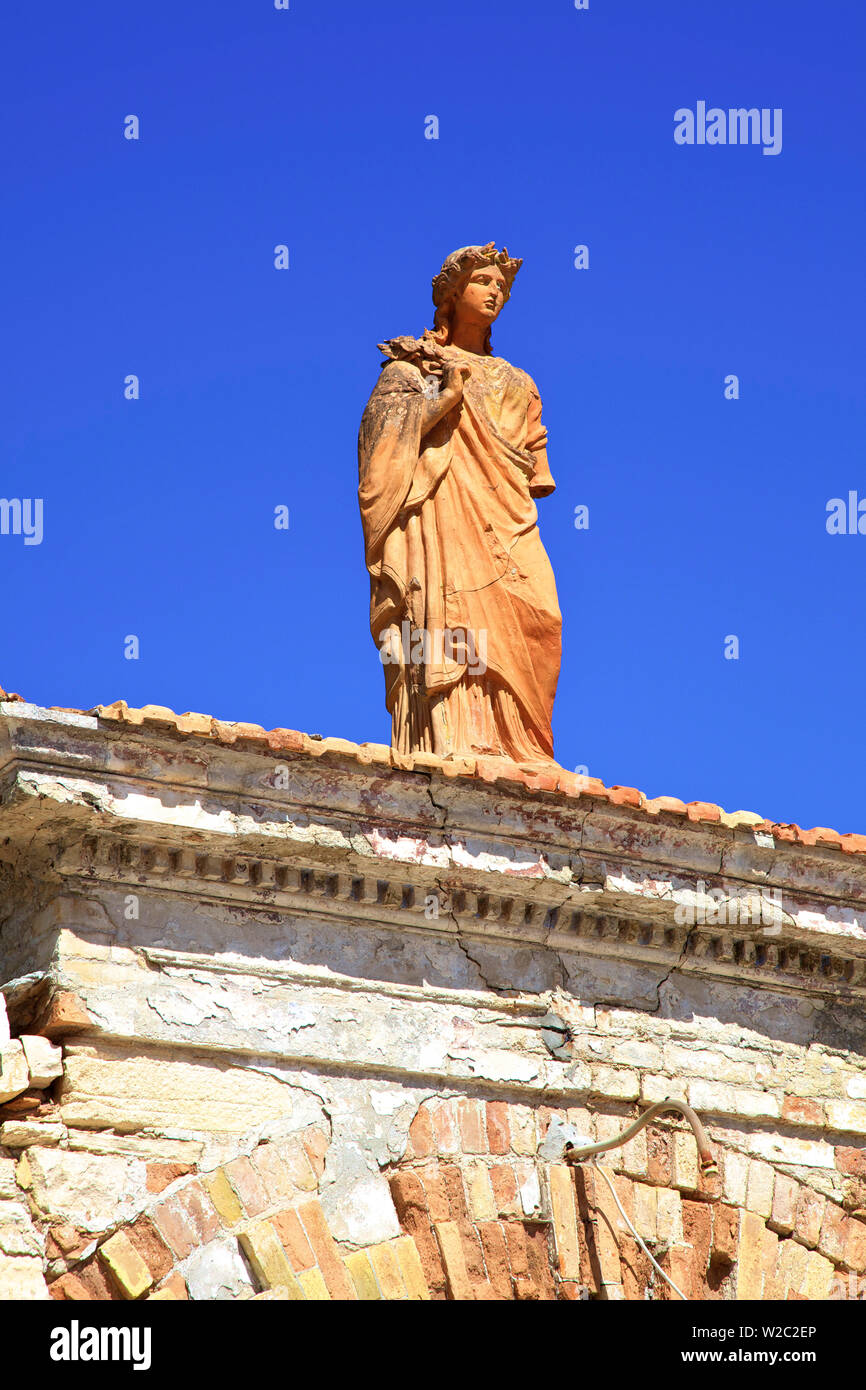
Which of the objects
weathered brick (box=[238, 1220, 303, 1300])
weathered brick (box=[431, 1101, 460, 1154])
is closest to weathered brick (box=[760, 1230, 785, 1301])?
weathered brick (box=[431, 1101, 460, 1154])

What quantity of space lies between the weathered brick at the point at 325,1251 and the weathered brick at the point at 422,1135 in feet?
1.60

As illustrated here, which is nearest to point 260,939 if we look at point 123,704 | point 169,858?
point 169,858

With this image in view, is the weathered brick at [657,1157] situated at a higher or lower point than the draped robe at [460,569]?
lower

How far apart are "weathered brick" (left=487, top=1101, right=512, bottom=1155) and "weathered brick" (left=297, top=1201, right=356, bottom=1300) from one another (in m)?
0.81

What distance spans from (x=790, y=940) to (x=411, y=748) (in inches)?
76.3

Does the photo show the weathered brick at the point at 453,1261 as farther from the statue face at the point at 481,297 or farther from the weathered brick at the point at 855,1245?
the statue face at the point at 481,297

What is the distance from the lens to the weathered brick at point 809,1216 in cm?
851

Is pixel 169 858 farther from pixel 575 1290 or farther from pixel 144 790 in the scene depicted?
pixel 575 1290

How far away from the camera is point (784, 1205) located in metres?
8.52

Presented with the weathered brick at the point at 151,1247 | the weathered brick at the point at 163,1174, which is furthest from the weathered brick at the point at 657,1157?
the weathered brick at the point at 151,1247

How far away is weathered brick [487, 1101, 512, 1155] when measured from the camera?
26.3 ft

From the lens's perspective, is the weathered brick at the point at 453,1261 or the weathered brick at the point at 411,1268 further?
→ the weathered brick at the point at 453,1261

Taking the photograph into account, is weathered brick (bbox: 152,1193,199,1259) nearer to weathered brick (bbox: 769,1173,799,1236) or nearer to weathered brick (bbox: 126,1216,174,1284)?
weathered brick (bbox: 126,1216,174,1284)

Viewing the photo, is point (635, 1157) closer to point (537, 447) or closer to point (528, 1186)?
point (528, 1186)
